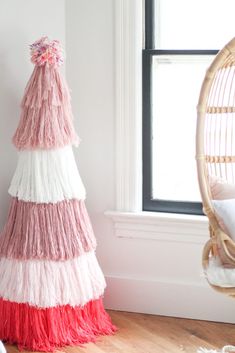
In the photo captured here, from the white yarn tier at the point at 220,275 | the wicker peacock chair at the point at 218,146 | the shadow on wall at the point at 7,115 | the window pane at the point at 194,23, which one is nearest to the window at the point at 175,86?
the window pane at the point at 194,23

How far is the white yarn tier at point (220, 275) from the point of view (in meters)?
2.27

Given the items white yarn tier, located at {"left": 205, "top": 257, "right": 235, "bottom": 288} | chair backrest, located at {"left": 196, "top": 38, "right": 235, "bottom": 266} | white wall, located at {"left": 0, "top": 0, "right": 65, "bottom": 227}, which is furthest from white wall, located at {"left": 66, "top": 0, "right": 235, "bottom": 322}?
white yarn tier, located at {"left": 205, "top": 257, "right": 235, "bottom": 288}

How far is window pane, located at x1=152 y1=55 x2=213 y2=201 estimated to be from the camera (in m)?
3.28

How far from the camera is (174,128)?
11.0 feet

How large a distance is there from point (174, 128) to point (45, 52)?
79 centimetres

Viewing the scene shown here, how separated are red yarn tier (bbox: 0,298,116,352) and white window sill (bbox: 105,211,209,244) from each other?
49cm

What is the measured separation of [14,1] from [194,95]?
95 cm

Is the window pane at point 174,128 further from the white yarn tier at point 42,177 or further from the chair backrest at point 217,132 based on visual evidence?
the white yarn tier at point 42,177

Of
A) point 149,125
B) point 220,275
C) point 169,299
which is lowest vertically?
point 169,299

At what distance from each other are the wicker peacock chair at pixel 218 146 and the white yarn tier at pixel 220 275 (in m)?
0.01

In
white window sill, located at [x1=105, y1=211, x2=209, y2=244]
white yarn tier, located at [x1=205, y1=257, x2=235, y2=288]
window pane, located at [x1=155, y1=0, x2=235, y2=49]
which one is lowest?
white yarn tier, located at [x1=205, y1=257, x2=235, y2=288]

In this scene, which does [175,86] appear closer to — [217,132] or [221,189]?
[217,132]

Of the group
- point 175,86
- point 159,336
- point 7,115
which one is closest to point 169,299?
point 159,336

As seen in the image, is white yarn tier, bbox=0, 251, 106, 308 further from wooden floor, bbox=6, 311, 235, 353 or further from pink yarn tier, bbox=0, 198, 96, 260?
wooden floor, bbox=6, 311, 235, 353
